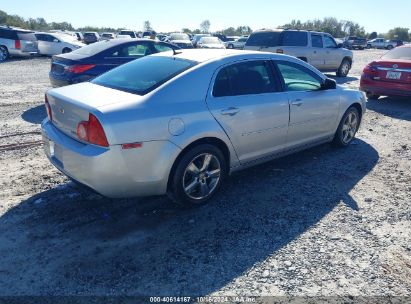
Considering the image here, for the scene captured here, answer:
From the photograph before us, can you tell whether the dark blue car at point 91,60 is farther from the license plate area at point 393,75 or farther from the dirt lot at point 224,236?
the license plate area at point 393,75

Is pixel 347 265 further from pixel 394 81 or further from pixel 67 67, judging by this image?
pixel 394 81

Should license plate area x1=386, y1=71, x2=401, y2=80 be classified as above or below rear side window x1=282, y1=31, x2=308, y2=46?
below

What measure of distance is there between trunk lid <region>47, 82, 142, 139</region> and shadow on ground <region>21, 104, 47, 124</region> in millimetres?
3507

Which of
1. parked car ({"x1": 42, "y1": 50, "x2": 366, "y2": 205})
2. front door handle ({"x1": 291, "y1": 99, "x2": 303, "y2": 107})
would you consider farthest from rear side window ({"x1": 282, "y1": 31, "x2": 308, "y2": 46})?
front door handle ({"x1": 291, "y1": 99, "x2": 303, "y2": 107})

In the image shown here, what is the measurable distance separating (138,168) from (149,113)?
0.52 m

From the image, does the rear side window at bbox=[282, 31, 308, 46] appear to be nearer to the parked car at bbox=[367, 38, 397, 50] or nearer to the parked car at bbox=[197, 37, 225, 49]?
the parked car at bbox=[197, 37, 225, 49]

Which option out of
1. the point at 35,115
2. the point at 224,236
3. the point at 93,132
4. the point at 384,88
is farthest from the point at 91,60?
the point at 384,88

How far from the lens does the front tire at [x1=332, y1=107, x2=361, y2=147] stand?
19.2 ft

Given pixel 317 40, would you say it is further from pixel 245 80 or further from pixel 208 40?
pixel 208 40

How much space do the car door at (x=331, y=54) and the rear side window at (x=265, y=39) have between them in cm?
260

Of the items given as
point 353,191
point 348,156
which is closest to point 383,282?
point 353,191

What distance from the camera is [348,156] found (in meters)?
5.79

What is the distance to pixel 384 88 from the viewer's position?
368 inches

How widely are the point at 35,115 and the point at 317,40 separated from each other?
10805mm
